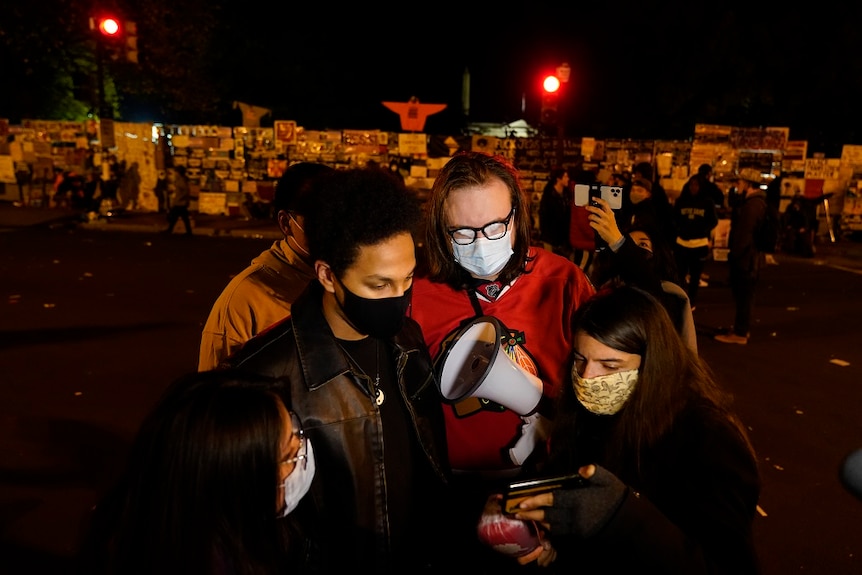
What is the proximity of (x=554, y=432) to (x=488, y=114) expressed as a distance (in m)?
58.7

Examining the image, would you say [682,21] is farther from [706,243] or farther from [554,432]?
[554,432]

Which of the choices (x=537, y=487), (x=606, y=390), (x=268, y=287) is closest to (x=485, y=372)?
(x=606, y=390)

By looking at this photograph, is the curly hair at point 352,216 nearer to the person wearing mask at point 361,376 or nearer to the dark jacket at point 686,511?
the person wearing mask at point 361,376

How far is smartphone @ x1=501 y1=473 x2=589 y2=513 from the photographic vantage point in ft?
5.03

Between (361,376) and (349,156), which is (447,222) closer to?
(361,376)

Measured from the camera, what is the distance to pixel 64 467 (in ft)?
15.4

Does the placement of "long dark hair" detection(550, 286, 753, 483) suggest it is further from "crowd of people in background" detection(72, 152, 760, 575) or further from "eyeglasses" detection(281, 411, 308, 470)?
"eyeglasses" detection(281, 411, 308, 470)

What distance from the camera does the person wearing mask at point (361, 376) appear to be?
1.93 m

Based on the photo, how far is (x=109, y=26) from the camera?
15.1 metres

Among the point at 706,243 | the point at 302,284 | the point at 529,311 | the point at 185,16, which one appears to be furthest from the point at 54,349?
the point at 185,16

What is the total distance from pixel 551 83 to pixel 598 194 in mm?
12847

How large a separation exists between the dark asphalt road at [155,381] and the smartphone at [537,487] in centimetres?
286

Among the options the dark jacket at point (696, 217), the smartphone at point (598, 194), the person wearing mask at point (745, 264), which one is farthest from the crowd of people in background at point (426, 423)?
the dark jacket at point (696, 217)

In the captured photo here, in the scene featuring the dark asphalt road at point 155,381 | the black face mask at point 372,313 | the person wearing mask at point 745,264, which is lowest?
the dark asphalt road at point 155,381
